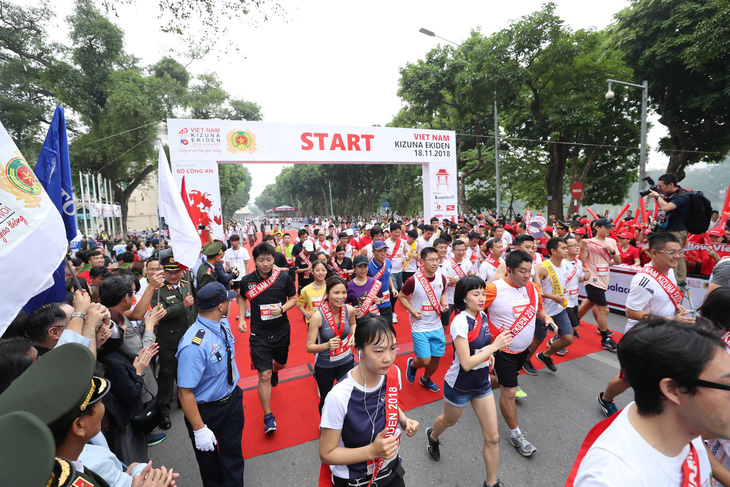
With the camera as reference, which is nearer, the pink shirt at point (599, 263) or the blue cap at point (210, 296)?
the blue cap at point (210, 296)

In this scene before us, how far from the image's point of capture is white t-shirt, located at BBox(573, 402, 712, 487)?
119cm

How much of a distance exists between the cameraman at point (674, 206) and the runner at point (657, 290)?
6.69 ft

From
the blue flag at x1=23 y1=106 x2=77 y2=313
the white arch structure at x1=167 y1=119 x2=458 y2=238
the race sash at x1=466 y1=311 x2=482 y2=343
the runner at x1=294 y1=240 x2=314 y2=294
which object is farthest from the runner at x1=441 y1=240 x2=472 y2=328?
the white arch structure at x1=167 y1=119 x2=458 y2=238

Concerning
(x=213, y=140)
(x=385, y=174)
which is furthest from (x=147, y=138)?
(x=385, y=174)

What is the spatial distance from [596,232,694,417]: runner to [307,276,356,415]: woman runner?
8.95 ft

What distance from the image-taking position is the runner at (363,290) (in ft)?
13.9

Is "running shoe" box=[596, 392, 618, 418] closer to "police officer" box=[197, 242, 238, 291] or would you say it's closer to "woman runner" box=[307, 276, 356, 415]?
"woman runner" box=[307, 276, 356, 415]

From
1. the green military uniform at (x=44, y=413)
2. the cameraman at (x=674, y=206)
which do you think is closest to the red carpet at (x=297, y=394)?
the cameraman at (x=674, y=206)

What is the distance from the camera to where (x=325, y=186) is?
154ft

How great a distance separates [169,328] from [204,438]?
1816 millimetres

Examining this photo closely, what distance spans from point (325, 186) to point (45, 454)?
47.0 meters

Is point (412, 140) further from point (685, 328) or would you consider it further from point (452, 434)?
point (685, 328)

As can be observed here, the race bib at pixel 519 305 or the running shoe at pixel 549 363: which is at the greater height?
the race bib at pixel 519 305

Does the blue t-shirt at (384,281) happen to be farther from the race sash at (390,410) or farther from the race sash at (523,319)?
the race sash at (390,410)
